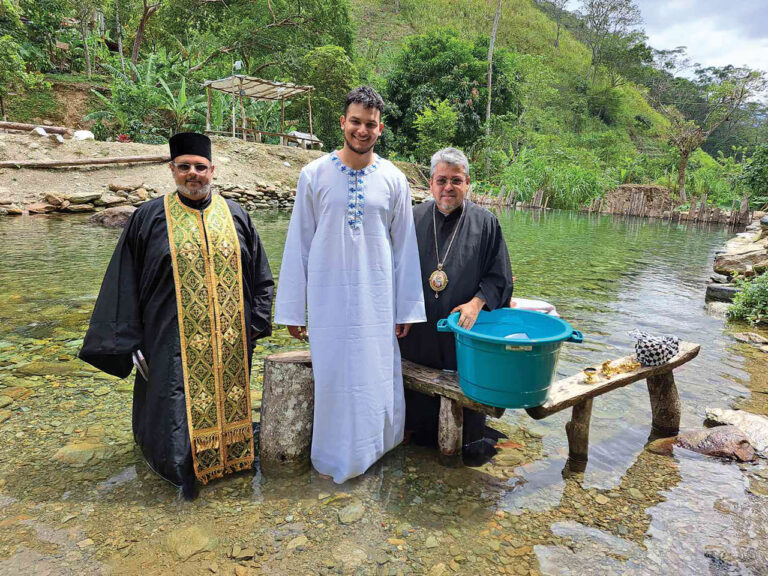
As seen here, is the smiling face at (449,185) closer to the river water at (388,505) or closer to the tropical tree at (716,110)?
the river water at (388,505)

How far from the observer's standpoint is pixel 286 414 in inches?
109

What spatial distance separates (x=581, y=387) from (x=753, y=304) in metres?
5.00

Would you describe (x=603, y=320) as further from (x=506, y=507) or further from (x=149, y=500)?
(x=149, y=500)

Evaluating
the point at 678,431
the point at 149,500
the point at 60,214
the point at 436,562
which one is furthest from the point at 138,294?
the point at 60,214

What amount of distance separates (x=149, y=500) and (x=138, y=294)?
1008 mm

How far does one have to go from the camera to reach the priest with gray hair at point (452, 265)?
283cm

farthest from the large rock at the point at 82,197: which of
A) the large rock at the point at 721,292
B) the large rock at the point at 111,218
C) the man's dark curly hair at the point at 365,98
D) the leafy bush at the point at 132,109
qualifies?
the large rock at the point at 721,292

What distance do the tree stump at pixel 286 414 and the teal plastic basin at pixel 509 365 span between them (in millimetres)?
842

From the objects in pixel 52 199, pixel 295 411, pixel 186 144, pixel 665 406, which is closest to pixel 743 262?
pixel 665 406

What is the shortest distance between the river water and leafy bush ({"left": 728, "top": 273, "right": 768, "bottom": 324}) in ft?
6.70

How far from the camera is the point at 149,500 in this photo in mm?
2516

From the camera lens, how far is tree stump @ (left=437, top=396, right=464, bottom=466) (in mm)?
2785

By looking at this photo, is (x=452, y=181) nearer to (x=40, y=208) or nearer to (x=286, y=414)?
(x=286, y=414)

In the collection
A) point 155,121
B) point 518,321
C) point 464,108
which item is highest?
point 464,108
